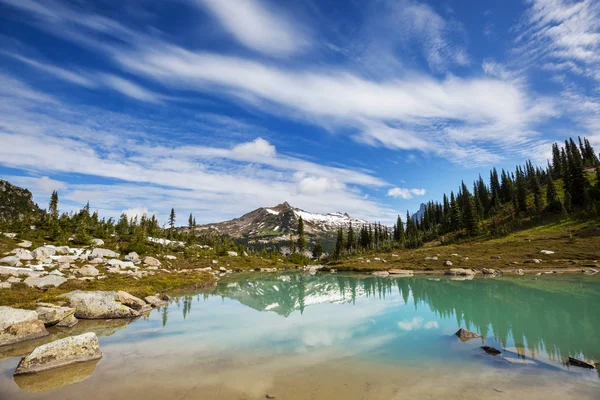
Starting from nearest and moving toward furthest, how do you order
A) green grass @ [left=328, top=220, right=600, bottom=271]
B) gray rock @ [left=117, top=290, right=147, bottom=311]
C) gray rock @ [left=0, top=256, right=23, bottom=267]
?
gray rock @ [left=117, top=290, right=147, bottom=311] < gray rock @ [left=0, top=256, right=23, bottom=267] < green grass @ [left=328, top=220, right=600, bottom=271]

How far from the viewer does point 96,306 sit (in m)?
24.8

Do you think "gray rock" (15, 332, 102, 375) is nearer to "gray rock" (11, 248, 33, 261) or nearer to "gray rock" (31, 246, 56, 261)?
"gray rock" (11, 248, 33, 261)

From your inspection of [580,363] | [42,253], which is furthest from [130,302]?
[42,253]

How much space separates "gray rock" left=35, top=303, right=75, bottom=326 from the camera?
2088 centimetres

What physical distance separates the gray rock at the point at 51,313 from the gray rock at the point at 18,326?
4.88ft

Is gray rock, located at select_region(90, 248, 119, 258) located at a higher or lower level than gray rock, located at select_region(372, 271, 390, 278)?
higher

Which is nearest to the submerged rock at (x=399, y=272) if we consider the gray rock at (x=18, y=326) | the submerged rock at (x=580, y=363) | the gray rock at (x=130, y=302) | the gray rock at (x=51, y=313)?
the gray rock at (x=130, y=302)

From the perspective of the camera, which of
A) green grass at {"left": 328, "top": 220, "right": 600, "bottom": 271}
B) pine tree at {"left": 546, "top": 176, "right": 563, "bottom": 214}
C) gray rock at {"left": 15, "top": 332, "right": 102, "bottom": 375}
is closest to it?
gray rock at {"left": 15, "top": 332, "right": 102, "bottom": 375}

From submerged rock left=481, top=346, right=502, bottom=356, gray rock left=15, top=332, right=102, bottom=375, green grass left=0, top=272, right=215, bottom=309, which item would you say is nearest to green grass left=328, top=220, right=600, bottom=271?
green grass left=0, top=272, right=215, bottom=309

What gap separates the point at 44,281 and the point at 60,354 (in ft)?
86.5

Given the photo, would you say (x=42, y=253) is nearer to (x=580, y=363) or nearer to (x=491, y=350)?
(x=491, y=350)

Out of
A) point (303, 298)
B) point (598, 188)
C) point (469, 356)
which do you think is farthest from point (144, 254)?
point (598, 188)

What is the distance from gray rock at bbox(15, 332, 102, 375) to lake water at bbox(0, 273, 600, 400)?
1.82 ft

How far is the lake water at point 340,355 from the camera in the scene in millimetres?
10633
